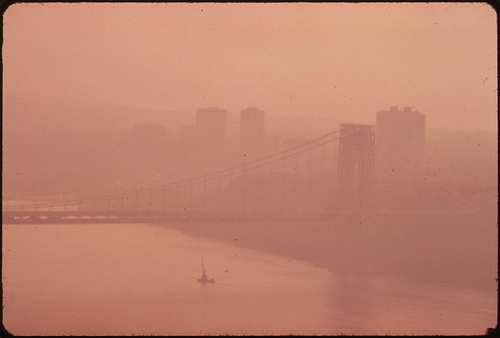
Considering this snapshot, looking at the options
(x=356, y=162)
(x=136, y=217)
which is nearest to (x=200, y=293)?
(x=136, y=217)

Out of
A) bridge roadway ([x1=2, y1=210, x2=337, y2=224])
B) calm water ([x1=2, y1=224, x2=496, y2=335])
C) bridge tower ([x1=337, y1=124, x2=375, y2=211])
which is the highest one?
bridge tower ([x1=337, y1=124, x2=375, y2=211])

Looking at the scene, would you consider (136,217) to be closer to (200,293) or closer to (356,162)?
(200,293)

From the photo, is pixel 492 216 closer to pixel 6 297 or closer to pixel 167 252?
pixel 167 252

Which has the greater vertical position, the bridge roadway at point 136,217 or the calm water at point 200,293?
the bridge roadway at point 136,217

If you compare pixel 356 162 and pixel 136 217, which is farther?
pixel 356 162

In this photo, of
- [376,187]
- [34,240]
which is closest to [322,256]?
[376,187]
